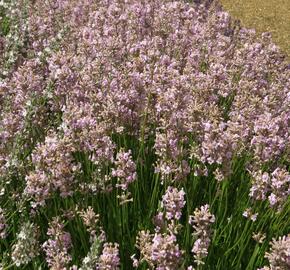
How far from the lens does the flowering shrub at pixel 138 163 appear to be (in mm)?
2555

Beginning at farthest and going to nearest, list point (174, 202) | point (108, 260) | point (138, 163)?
point (138, 163) < point (174, 202) < point (108, 260)

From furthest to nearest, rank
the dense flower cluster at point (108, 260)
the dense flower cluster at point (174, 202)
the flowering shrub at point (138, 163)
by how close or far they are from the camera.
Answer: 1. the flowering shrub at point (138, 163)
2. the dense flower cluster at point (174, 202)
3. the dense flower cluster at point (108, 260)

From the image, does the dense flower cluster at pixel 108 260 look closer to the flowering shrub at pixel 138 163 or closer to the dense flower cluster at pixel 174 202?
the flowering shrub at pixel 138 163

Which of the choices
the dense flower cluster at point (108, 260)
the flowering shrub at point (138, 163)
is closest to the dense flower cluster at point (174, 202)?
the flowering shrub at point (138, 163)

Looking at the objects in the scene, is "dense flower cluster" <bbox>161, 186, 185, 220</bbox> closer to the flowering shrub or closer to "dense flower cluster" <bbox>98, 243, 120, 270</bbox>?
the flowering shrub

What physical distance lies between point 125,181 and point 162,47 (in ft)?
8.30

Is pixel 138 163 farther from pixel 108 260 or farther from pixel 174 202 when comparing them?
pixel 108 260

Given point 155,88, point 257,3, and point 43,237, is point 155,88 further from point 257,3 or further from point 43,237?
point 257,3

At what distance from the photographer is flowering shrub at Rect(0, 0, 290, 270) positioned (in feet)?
8.38

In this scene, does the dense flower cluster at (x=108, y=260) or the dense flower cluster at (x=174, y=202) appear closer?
the dense flower cluster at (x=108, y=260)

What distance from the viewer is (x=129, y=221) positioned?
3297 millimetres

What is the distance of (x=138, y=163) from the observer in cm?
363

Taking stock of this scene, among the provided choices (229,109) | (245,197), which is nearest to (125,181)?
(245,197)

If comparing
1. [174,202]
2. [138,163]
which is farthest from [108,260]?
[138,163]
